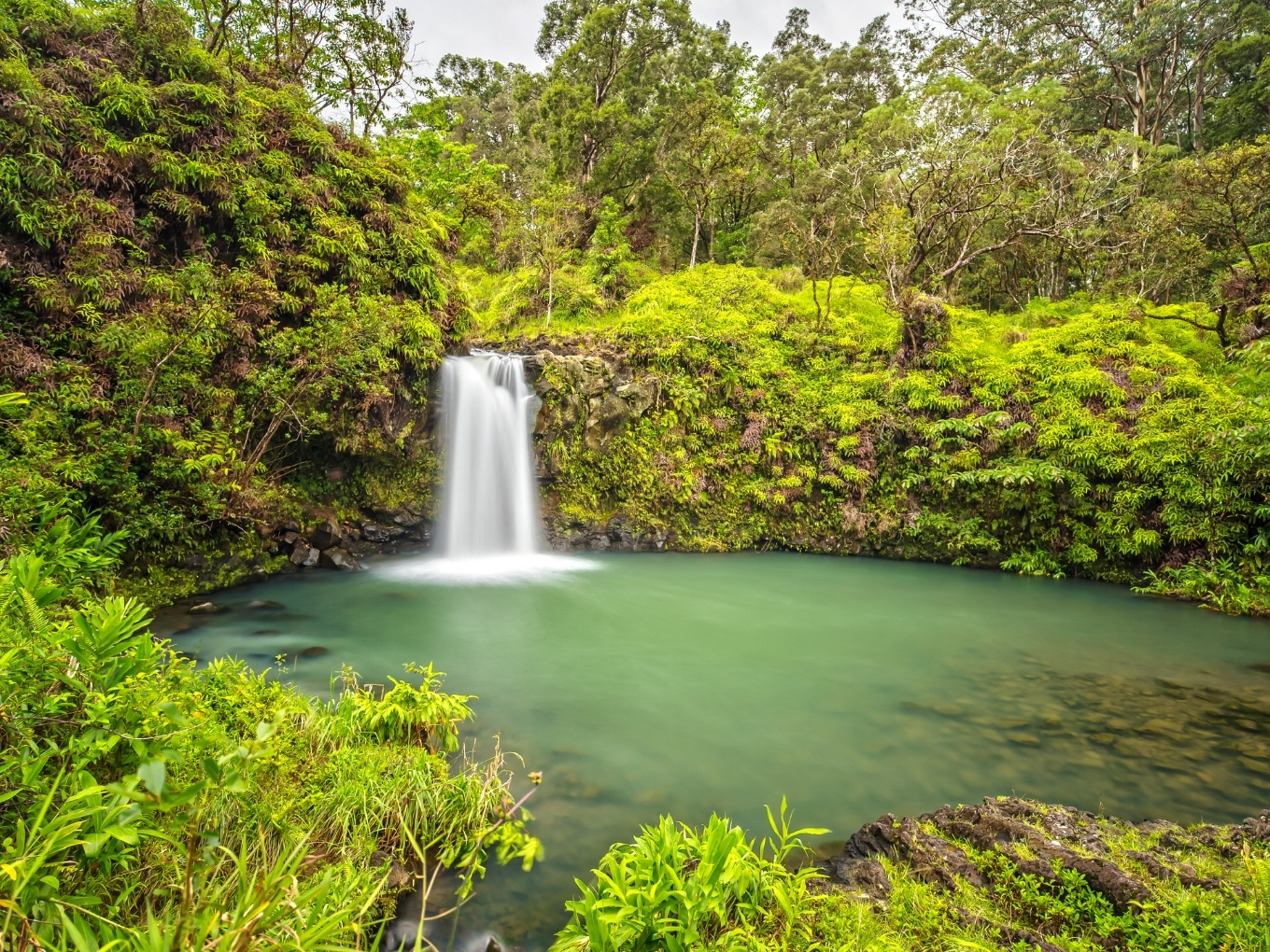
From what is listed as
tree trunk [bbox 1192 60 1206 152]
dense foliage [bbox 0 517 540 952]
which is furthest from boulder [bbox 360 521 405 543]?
tree trunk [bbox 1192 60 1206 152]

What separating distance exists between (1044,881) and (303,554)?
10.3 metres

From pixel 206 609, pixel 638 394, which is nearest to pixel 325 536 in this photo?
pixel 206 609

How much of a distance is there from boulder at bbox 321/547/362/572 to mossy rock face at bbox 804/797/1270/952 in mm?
8907

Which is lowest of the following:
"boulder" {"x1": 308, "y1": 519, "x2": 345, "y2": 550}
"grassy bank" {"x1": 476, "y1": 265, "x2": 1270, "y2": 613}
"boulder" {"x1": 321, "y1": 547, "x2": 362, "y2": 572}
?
"boulder" {"x1": 321, "y1": 547, "x2": 362, "y2": 572}

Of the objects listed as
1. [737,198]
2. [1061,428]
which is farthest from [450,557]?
[737,198]

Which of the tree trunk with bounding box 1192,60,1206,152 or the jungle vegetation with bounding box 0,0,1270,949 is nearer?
the jungle vegetation with bounding box 0,0,1270,949

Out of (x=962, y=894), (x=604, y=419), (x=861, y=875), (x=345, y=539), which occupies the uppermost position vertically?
(x=604, y=419)

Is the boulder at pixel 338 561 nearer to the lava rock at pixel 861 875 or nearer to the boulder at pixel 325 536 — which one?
the boulder at pixel 325 536

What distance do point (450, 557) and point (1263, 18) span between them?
33338 mm

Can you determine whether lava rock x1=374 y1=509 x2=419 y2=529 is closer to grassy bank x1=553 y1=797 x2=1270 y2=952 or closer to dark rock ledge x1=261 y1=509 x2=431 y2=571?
dark rock ledge x1=261 y1=509 x2=431 y2=571

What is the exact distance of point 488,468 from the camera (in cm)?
1188

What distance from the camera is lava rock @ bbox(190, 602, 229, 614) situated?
6875mm

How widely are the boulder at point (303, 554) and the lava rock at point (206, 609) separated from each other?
2.22 meters

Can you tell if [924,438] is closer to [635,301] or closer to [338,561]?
[635,301]
